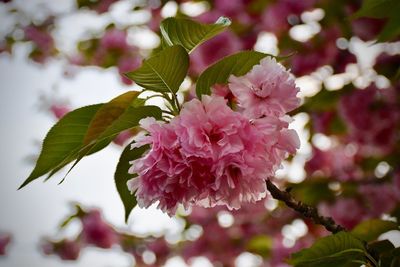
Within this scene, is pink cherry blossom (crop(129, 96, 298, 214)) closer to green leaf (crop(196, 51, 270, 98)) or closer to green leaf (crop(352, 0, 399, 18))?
green leaf (crop(196, 51, 270, 98))

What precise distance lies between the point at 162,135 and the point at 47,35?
2.65 meters

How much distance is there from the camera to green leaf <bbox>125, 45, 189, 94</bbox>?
0.59m

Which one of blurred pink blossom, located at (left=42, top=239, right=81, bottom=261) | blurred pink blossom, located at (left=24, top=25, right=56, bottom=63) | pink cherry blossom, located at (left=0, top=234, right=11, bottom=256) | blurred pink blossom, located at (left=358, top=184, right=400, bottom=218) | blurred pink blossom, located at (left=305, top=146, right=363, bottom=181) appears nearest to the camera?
blurred pink blossom, located at (left=358, top=184, right=400, bottom=218)

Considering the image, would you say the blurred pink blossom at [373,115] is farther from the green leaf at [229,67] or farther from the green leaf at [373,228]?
the green leaf at [229,67]

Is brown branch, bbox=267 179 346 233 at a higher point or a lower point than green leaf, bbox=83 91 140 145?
lower

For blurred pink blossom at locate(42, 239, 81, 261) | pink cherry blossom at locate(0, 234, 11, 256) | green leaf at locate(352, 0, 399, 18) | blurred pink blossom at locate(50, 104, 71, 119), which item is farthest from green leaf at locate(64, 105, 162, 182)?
pink cherry blossom at locate(0, 234, 11, 256)

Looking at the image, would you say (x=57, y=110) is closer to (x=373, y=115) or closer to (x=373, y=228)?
(x=373, y=115)

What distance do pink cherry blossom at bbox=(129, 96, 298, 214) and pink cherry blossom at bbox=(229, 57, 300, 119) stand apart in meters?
0.02

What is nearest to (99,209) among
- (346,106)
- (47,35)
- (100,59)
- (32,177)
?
(100,59)

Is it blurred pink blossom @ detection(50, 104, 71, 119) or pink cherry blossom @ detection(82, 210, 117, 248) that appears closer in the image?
pink cherry blossom @ detection(82, 210, 117, 248)

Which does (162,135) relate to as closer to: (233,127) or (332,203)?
(233,127)

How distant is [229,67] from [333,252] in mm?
308

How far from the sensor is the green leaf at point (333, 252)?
64 centimetres

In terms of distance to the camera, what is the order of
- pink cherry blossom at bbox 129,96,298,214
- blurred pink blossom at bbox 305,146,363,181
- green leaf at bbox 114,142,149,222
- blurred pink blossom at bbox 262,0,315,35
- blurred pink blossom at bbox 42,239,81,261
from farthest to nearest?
blurred pink blossom at bbox 42,239,81,261 → blurred pink blossom at bbox 305,146,363,181 → blurred pink blossom at bbox 262,0,315,35 → green leaf at bbox 114,142,149,222 → pink cherry blossom at bbox 129,96,298,214
